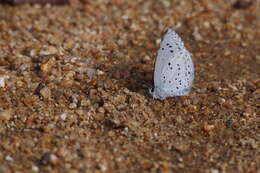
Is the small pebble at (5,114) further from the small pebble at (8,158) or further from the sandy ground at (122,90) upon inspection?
the small pebble at (8,158)

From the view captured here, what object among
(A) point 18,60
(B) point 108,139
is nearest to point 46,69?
(A) point 18,60

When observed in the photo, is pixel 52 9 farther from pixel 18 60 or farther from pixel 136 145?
pixel 136 145

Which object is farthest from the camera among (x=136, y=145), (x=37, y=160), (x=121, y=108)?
(x=121, y=108)

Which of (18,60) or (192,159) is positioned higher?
(18,60)

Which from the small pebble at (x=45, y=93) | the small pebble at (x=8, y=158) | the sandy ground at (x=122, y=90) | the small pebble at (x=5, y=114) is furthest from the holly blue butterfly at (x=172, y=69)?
the small pebble at (x=8, y=158)

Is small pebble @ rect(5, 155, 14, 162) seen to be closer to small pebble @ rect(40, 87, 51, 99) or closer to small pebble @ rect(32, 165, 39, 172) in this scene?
small pebble @ rect(32, 165, 39, 172)

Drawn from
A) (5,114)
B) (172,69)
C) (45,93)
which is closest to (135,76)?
(172,69)

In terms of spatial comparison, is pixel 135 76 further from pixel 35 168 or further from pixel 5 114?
pixel 35 168
